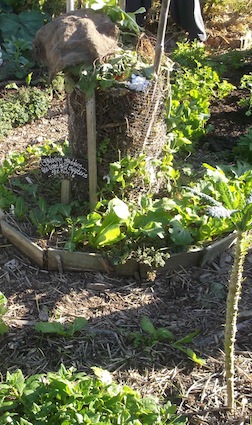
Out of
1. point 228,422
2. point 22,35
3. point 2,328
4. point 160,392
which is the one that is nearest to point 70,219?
point 2,328

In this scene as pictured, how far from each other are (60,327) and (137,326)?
460 millimetres

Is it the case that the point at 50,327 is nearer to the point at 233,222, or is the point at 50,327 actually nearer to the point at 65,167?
the point at 65,167

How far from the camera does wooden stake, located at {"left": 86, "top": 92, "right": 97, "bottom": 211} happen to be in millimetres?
3865

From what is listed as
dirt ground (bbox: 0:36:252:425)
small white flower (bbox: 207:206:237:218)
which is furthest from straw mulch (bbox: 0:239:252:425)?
small white flower (bbox: 207:206:237:218)

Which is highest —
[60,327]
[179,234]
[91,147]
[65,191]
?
[91,147]

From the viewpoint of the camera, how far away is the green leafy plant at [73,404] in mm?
2521

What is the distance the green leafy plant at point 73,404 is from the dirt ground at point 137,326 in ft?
1.25

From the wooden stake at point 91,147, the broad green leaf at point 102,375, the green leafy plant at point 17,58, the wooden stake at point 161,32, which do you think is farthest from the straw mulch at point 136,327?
the green leafy plant at point 17,58

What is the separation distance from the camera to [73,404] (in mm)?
2529

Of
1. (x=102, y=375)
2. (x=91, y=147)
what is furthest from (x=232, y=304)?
(x=91, y=147)

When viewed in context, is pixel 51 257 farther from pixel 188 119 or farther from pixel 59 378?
pixel 188 119

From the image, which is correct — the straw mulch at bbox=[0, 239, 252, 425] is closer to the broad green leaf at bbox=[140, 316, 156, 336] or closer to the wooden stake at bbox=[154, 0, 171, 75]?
the broad green leaf at bbox=[140, 316, 156, 336]

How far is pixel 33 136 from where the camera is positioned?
5.64 m

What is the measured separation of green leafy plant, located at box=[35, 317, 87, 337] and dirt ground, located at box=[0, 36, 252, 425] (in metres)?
0.05
